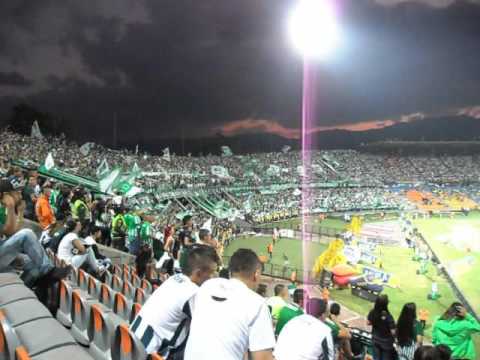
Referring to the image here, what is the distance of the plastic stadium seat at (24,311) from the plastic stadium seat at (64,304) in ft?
2.63

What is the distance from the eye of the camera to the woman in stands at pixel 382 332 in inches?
214

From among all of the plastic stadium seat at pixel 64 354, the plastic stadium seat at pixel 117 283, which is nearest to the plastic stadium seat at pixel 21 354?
the plastic stadium seat at pixel 64 354

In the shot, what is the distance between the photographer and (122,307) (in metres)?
4.77

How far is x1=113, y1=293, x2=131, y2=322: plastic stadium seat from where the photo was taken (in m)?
4.65

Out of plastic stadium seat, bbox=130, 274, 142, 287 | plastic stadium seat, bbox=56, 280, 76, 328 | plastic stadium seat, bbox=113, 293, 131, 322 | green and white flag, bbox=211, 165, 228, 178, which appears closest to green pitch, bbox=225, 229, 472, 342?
plastic stadium seat, bbox=130, 274, 142, 287

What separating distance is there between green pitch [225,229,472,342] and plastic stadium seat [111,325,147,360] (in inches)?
576

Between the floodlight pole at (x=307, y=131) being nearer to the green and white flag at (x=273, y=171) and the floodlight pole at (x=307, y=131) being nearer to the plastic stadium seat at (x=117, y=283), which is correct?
the green and white flag at (x=273, y=171)

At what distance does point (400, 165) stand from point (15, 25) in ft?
251

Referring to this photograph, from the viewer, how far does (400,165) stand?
304ft

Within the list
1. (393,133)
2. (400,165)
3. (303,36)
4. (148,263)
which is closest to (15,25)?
(303,36)

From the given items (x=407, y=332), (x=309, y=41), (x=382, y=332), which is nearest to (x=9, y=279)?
(x=382, y=332)

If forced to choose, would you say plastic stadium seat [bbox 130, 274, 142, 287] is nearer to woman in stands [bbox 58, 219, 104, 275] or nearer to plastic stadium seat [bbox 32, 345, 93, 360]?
woman in stands [bbox 58, 219, 104, 275]

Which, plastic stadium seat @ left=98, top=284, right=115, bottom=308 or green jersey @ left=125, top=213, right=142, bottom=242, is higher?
green jersey @ left=125, top=213, right=142, bottom=242

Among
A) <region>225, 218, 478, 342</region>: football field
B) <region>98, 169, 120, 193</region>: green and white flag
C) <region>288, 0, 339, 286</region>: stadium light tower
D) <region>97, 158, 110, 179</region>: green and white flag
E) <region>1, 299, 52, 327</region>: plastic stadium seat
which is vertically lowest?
<region>225, 218, 478, 342</region>: football field
